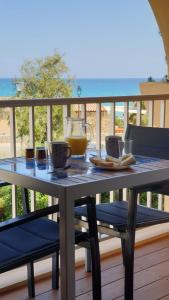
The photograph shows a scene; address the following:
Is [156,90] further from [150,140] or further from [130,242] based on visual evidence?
[130,242]

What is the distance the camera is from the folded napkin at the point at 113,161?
2180mm

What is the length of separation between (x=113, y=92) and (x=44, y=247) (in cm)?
2868

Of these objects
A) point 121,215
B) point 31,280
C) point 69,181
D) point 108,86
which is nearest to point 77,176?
point 69,181

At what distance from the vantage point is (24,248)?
2.08 meters

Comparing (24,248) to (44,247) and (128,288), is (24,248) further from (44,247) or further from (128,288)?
(128,288)

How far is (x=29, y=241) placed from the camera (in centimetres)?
218

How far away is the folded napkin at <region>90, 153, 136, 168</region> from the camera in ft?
7.15

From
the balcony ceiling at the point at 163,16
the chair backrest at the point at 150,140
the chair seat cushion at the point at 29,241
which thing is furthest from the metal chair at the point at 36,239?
the balcony ceiling at the point at 163,16

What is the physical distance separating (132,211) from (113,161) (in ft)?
0.96

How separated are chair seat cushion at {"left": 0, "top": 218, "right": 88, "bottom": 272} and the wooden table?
0.50 ft

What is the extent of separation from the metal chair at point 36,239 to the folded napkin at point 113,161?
0.61ft

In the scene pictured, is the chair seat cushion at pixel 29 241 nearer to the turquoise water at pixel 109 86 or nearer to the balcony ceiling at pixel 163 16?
the balcony ceiling at pixel 163 16

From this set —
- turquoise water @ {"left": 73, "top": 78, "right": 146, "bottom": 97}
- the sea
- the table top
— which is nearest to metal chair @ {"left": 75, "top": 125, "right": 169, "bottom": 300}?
the table top

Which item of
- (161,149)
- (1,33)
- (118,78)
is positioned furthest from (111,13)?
(161,149)
